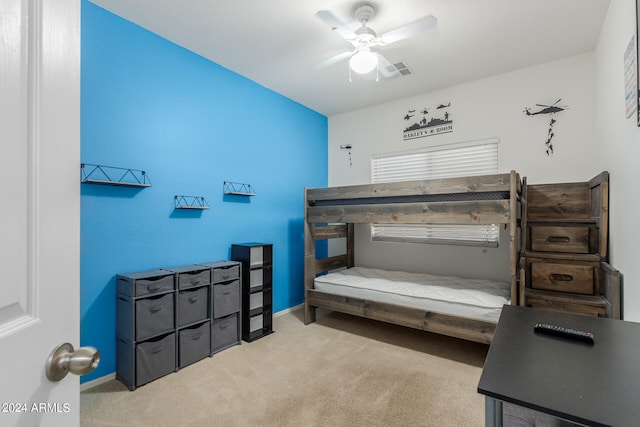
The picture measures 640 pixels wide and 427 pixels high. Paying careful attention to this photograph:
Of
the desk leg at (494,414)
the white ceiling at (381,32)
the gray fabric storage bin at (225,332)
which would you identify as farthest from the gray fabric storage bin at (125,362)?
the white ceiling at (381,32)

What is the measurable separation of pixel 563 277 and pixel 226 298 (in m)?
2.86

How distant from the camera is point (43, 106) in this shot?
546 millimetres

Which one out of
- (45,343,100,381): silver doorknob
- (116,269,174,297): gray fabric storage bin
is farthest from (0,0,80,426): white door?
(116,269,174,297): gray fabric storage bin

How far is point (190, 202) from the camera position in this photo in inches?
111

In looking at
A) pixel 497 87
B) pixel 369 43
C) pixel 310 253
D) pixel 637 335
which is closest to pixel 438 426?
pixel 637 335

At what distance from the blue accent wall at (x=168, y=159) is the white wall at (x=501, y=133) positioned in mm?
1162

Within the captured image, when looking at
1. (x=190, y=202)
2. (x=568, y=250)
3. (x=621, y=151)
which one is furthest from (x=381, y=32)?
(x=568, y=250)

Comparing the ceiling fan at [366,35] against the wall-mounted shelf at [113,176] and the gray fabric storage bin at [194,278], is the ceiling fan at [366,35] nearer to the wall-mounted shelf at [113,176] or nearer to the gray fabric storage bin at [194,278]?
the wall-mounted shelf at [113,176]

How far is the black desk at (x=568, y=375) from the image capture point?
65cm

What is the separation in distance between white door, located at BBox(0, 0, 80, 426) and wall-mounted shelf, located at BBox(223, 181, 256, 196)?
255 centimetres

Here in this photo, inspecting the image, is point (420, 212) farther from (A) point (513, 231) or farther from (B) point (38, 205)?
(B) point (38, 205)

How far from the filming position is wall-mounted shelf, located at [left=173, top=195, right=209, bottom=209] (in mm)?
2713

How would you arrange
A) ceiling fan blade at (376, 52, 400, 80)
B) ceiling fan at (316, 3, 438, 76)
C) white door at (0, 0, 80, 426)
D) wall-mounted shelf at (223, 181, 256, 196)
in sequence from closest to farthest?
white door at (0, 0, 80, 426) < ceiling fan at (316, 3, 438, 76) < ceiling fan blade at (376, 52, 400, 80) < wall-mounted shelf at (223, 181, 256, 196)

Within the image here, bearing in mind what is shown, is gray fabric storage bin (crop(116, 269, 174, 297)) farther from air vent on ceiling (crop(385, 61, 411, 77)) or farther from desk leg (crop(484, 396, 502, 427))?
air vent on ceiling (crop(385, 61, 411, 77))
